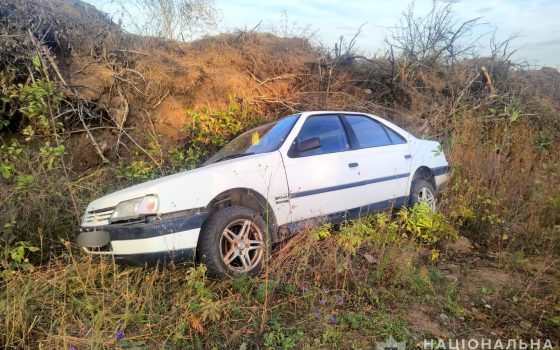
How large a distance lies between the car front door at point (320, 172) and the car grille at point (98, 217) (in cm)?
168

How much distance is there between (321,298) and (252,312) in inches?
23.4

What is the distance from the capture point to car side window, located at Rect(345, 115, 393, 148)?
509 centimetres

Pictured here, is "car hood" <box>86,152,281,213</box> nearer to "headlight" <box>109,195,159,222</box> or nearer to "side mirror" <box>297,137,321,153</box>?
"headlight" <box>109,195,159,222</box>

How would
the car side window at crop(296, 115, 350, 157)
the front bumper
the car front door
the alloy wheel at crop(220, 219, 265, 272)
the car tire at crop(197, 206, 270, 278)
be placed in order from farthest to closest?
the car side window at crop(296, 115, 350, 157) → the car front door → the alloy wheel at crop(220, 219, 265, 272) → the car tire at crop(197, 206, 270, 278) → the front bumper

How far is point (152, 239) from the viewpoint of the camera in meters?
3.47

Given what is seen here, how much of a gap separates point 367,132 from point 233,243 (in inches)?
92.8

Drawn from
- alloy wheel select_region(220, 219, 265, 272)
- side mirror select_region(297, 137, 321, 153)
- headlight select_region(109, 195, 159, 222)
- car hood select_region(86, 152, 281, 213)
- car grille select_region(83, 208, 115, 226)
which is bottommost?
alloy wheel select_region(220, 219, 265, 272)

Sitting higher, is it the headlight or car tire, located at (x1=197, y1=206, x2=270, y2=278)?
the headlight

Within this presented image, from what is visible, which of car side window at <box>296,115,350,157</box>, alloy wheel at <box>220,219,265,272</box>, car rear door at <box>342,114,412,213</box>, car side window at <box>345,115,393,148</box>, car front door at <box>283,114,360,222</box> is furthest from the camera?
car side window at <box>345,115,393,148</box>

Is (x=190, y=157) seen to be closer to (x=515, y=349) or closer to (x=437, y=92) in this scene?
(x=515, y=349)

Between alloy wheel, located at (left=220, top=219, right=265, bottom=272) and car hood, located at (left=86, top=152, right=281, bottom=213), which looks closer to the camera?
car hood, located at (left=86, top=152, right=281, bottom=213)

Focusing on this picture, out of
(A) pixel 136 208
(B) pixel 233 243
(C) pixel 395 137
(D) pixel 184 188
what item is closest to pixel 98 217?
(A) pixel 136 208

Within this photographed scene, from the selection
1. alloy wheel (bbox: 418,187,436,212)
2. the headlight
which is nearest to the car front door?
alloy wheel (bbox: 418,187,436,212)

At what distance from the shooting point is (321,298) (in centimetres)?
353
